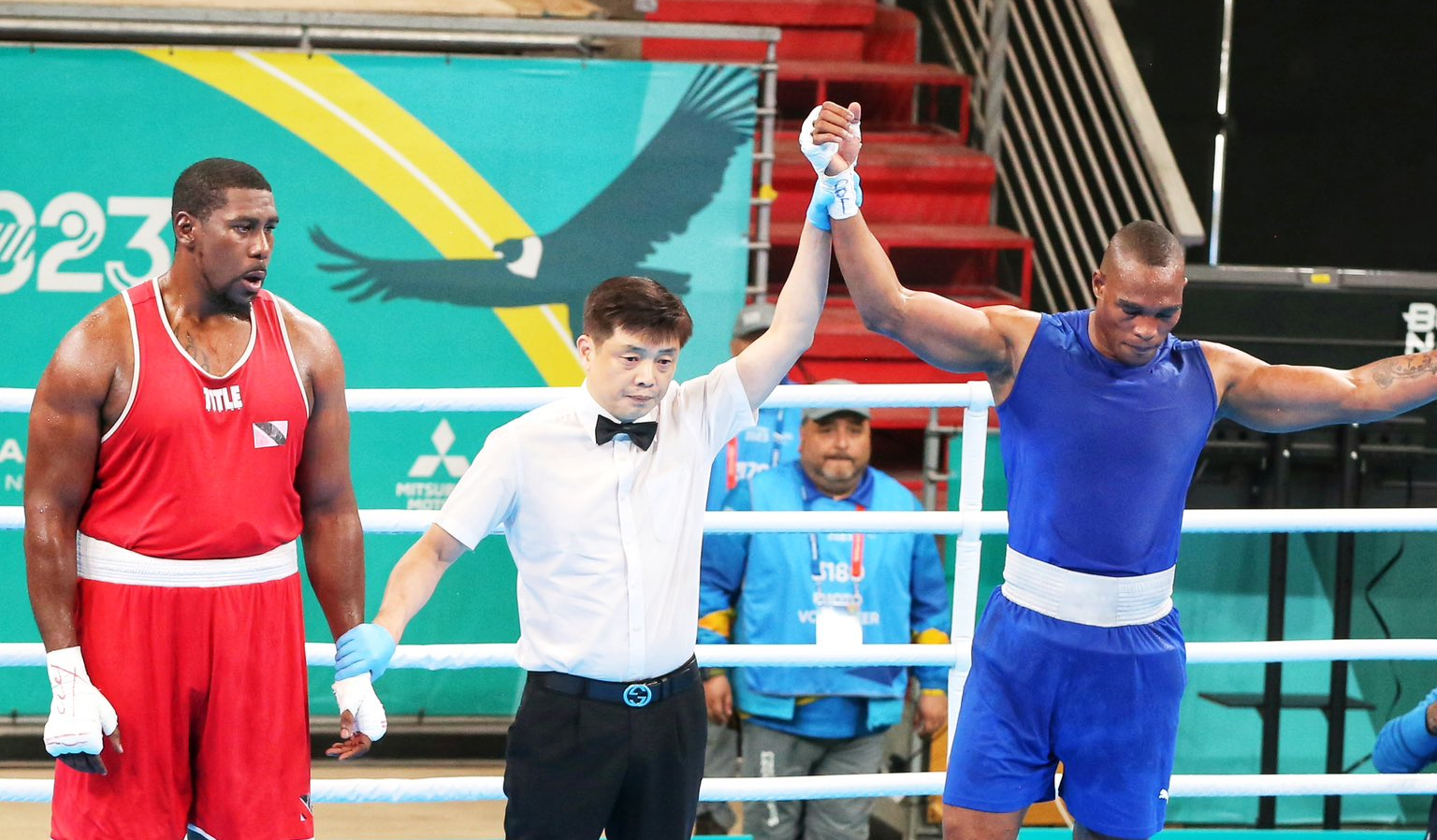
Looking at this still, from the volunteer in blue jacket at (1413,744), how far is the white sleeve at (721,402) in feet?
5.38

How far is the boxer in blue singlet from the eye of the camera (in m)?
2.96

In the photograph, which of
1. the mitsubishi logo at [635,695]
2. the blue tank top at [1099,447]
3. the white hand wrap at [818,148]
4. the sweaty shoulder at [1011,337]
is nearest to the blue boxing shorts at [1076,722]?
the blue tank top at [1099,447]

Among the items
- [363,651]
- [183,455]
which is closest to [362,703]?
[363,651]

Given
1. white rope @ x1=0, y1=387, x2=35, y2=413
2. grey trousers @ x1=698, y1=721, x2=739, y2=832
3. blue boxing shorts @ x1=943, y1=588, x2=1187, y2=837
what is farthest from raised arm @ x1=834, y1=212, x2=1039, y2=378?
grey trousers @ x1=698, y1=721, x2=739, y2=832

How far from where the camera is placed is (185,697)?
2592mm

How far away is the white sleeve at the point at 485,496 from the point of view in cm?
274

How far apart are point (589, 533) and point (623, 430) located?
18cm

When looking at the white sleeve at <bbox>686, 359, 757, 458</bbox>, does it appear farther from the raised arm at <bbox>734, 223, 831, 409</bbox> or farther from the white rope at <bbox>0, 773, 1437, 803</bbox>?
the white rope at <bbox>0, 773, 1437, 803</bbox>

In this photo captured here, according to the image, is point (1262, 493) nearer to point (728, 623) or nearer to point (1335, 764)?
point (1335, 764)

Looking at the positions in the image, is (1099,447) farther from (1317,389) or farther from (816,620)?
(816,620)

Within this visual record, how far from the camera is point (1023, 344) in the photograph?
3.01 metres

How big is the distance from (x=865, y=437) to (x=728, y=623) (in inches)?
22.8

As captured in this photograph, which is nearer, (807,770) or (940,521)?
(940,521)

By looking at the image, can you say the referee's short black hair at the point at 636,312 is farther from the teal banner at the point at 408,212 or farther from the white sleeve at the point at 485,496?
the teal banner at the point at 408,212
